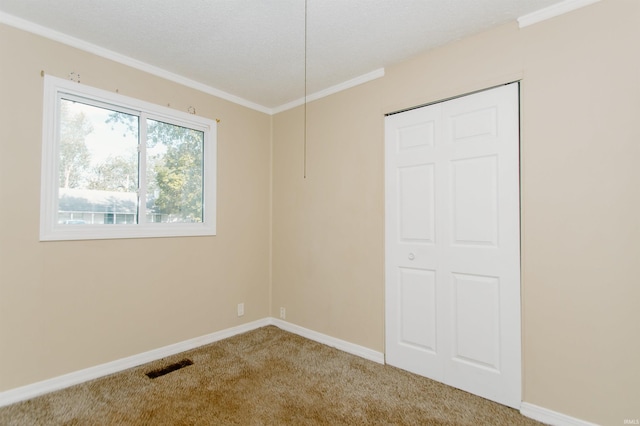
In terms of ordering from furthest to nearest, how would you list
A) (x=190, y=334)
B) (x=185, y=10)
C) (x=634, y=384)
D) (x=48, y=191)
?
(x=190, y=334) < (x=48, y=191) < (x=185, y=10) < (x=634, y=384)

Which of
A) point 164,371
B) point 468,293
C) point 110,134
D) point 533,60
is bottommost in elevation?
point 164,371

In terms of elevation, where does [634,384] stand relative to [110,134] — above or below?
below

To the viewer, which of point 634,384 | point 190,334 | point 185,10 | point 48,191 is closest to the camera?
point 634,384

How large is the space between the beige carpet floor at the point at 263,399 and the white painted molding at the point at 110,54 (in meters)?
2.61

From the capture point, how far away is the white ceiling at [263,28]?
2.00 metres

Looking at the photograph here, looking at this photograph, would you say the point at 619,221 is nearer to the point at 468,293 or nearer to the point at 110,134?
the point at 468,293

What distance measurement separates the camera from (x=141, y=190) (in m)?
2.80

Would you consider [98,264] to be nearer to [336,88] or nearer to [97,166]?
[97,166]

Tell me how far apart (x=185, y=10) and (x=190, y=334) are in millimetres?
2793

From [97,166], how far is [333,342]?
8.86 ft

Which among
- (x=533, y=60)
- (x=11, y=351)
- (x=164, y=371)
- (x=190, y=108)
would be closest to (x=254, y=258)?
(x=164, y=371)

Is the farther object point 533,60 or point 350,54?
point 350,54

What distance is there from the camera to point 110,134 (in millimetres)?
2654

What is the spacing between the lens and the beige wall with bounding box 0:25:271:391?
213cm
